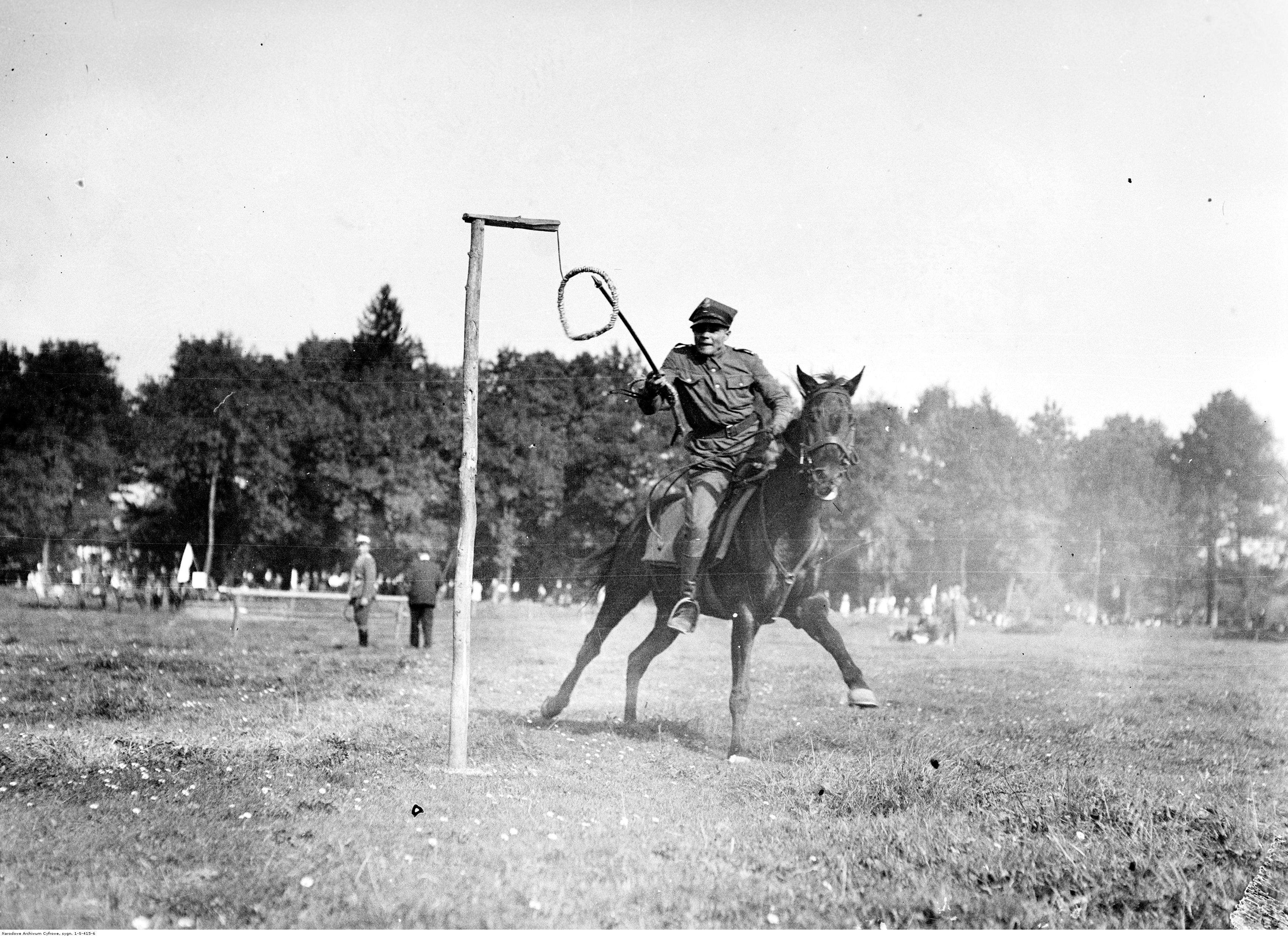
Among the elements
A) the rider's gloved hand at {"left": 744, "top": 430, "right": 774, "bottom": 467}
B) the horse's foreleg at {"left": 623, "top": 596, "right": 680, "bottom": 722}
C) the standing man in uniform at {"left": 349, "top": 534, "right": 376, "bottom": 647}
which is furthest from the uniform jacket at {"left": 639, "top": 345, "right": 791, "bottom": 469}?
the standing man in uniform at {"left": 349, "top": 534, "right": 376, "bottom": 647}

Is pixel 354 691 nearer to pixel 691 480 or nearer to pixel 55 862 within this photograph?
pixel 691 480

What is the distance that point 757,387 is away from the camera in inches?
420

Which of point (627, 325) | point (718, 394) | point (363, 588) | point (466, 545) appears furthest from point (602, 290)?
point (363, 588)

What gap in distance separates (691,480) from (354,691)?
503 cm

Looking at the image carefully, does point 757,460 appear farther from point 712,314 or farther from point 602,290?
point 602,290

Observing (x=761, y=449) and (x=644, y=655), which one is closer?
(x=761, y=449)

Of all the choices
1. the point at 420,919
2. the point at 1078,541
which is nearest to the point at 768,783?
the point at 420,919

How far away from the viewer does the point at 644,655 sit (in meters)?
10.9

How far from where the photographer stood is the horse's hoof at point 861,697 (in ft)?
33.8

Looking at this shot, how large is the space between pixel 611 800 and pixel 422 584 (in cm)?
1091

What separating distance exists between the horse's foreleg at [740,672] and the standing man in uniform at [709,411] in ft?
1.61

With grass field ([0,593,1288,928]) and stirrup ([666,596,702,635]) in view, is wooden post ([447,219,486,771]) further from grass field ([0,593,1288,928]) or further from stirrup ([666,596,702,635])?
stirrup ([666,596,702,635])

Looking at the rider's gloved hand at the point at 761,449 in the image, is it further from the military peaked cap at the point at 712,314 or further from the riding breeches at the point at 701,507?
the military peaked cap at the point at 712,314

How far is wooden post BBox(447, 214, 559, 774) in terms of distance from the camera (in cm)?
870
